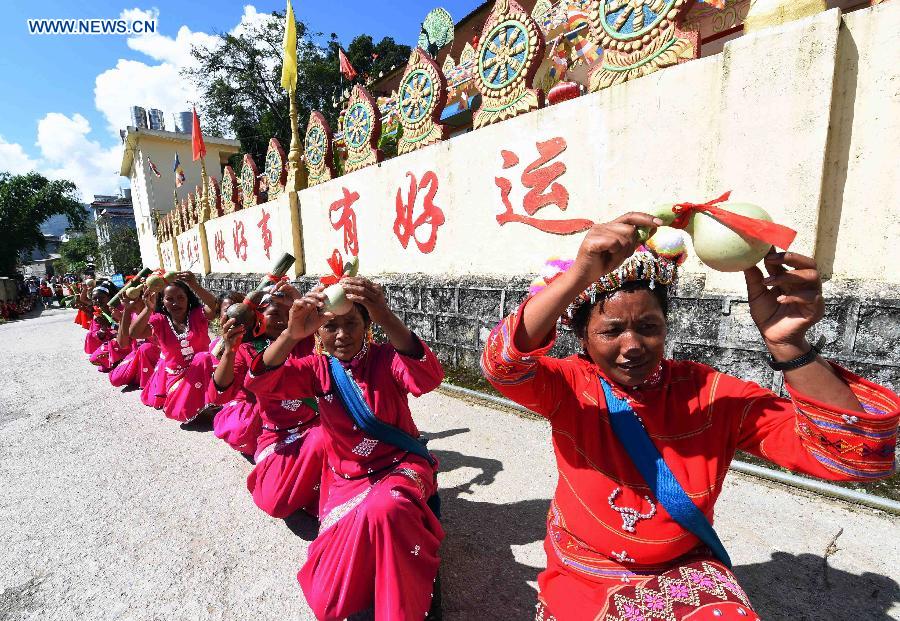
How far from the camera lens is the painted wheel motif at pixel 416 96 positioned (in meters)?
4.83

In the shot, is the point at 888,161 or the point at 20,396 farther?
the point at 20,396

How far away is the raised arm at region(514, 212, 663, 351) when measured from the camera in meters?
0.98

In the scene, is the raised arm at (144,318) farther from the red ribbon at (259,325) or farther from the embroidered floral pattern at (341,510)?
the embroidered floral pattern at (341,510)

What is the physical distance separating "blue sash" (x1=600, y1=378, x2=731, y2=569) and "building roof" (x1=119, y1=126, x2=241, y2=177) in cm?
2656

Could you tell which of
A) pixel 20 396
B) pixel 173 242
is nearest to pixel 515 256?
pixel 20 396

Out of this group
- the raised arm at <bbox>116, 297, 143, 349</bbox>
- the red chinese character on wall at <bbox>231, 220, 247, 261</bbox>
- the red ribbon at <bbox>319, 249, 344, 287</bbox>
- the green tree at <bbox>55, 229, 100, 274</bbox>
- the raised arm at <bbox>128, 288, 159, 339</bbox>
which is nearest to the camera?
the red ribbon at <bbox>319, 249, 344, 287</bbox>

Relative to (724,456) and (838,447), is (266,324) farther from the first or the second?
(838,447)

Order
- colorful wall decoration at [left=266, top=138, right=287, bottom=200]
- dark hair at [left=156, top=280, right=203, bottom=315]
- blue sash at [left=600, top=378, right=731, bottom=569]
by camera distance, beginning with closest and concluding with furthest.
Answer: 1. blue sash at [left=600, top=378, right=731, bottom=569]
2. dark hair at [left=156, top=280, right=203, bottom=315]
3. colorful wall decoration at [left=266, top=138, right=287, bottom=200]

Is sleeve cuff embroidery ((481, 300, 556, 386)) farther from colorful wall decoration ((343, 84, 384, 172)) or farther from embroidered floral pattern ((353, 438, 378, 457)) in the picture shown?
colorful wall decoration ((343, 84, 384, 172))

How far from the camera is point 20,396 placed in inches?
207

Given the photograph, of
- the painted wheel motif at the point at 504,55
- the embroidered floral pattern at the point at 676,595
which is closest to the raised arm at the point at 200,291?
the painted wheel motif at the point at 504,55

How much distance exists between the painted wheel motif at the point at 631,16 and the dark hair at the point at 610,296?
8.96 feet

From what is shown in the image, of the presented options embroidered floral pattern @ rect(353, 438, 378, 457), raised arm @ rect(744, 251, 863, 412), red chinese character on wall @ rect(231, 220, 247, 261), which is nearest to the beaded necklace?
embroidered floral pattern @ rect(353, 438, 378, 457)

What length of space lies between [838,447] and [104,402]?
20.5 ft
